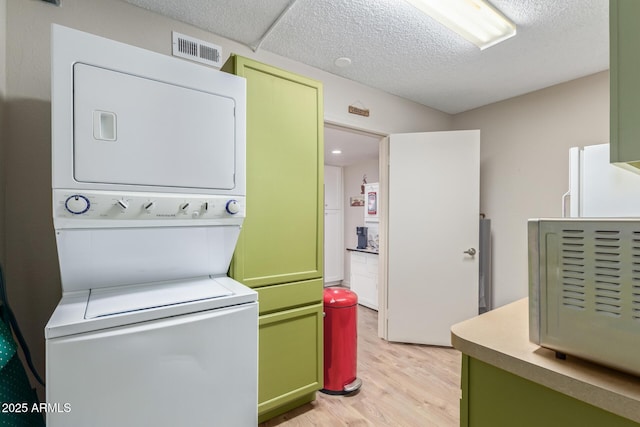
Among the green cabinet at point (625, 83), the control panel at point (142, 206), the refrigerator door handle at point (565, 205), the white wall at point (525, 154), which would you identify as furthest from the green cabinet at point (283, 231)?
the white wall at point (525, 154)

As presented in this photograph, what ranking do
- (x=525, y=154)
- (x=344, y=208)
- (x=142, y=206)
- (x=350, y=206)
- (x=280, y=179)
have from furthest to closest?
(x=344, y=208)
(x=350, y=206)
(x=525, y=154)
(x=280, y=179)
(x=142, y=206)

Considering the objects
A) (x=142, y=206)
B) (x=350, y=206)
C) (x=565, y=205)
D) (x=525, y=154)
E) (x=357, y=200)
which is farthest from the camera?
(x=350, y=206)

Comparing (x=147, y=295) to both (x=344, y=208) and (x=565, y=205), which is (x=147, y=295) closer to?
(x=565, y=205)

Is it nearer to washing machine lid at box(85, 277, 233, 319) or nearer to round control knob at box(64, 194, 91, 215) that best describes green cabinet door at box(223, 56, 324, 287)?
washing machine lid at box(85, 277, 233, 319)

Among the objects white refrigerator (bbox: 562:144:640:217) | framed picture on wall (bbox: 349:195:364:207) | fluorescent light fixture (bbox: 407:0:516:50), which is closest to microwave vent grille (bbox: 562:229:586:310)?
fluorescent light fixture (bbox: 407:0:516:50)

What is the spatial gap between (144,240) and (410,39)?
2063 mm

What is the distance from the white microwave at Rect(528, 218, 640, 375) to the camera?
593 millimetres

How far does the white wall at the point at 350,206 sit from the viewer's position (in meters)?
5.23

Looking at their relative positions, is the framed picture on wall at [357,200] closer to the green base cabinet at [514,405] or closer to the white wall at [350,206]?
the white wall at [350,206]

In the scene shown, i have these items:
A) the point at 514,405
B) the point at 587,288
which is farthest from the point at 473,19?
the point at 514,405

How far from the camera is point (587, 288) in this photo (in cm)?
65

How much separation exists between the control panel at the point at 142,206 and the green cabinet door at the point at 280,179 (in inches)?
10.2

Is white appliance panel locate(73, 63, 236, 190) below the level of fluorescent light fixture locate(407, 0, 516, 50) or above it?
below

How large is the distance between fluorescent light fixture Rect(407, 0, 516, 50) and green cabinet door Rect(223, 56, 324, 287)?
0.78 m
